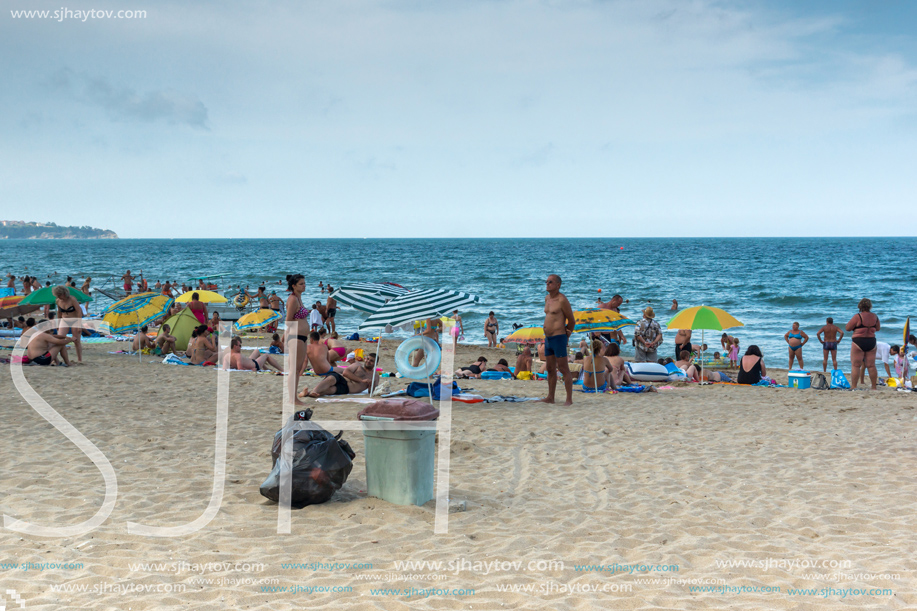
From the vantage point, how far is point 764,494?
495cm

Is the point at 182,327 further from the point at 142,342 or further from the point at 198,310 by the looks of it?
the point at 142,342

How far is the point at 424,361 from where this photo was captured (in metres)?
8.01

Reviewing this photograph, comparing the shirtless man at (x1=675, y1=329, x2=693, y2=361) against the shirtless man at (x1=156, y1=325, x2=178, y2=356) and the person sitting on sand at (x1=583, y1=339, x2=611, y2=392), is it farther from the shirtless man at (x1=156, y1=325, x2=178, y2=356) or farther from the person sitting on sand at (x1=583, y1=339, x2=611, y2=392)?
the shirtless man at (x1=156, y1=325, x2=178, y2=356)

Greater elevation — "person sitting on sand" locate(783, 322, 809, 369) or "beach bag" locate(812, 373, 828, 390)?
"person sitting on sand" locate(783, 322, 809, 369)

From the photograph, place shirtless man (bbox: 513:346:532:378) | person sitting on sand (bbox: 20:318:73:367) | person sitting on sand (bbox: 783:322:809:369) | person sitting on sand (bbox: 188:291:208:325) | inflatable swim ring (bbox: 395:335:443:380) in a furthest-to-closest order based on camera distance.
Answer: person sitting on sand (bbox: 783:322:809:369)
person sitting on sand (bbox: 188:291:208:325)
shirtless man (bbox: 513:346:532:378)
person sitting on sand (bbox: 20:318:73:367)
inflatable swim ring (bbox: 395:335:443:380)

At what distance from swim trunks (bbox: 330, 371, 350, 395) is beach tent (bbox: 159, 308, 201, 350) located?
634 cm

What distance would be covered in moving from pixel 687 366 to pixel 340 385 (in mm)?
6941

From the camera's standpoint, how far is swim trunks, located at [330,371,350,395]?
9.02 m

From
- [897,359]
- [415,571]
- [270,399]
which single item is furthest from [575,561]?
[897,359]

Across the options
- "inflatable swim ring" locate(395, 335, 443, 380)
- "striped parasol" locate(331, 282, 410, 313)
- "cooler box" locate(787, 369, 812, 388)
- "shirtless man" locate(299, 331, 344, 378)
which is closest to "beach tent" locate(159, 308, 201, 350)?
"shirtless man" locate(299, 331, 344, 378)

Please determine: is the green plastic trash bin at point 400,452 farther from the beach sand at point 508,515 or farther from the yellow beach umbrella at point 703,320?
the yellow beach umbrella at point 703,320

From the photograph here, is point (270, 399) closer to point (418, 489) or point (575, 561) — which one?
point (418, 489)

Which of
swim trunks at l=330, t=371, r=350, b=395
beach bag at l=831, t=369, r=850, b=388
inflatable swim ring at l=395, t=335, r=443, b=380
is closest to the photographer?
inflatable swim ring at l=395, t=335, r=443, b=380

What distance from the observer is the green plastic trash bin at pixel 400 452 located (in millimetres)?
4152
